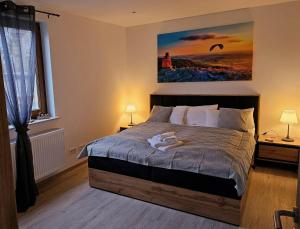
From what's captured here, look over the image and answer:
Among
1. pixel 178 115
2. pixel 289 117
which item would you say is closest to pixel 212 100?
pixel 178 115

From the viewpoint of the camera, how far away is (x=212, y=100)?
13.5 feet

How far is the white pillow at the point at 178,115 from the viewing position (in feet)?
13.2

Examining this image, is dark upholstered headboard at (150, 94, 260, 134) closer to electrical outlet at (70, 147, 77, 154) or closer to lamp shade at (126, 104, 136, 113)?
lamp shade at (126, 104, 136, 113)

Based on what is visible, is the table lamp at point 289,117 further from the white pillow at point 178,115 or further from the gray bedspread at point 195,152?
the white pillow at point 178,115

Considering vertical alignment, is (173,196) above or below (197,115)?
below

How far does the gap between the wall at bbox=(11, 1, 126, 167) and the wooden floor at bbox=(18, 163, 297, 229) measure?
2.89 feet

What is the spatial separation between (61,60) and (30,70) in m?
0.71

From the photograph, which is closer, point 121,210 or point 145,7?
point 121,210

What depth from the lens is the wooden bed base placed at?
2.29 metres

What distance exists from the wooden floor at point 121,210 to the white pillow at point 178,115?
1.44 m

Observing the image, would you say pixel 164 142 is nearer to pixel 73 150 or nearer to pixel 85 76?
pixel 73 150

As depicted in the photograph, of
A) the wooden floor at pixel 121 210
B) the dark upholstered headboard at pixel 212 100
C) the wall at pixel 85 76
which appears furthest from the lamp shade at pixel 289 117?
the wall at pixel 85 76

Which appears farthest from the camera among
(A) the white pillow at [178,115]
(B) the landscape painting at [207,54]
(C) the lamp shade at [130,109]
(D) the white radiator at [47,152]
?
(C) the lamp shade at [130,109]

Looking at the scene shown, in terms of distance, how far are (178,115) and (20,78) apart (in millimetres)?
2459
